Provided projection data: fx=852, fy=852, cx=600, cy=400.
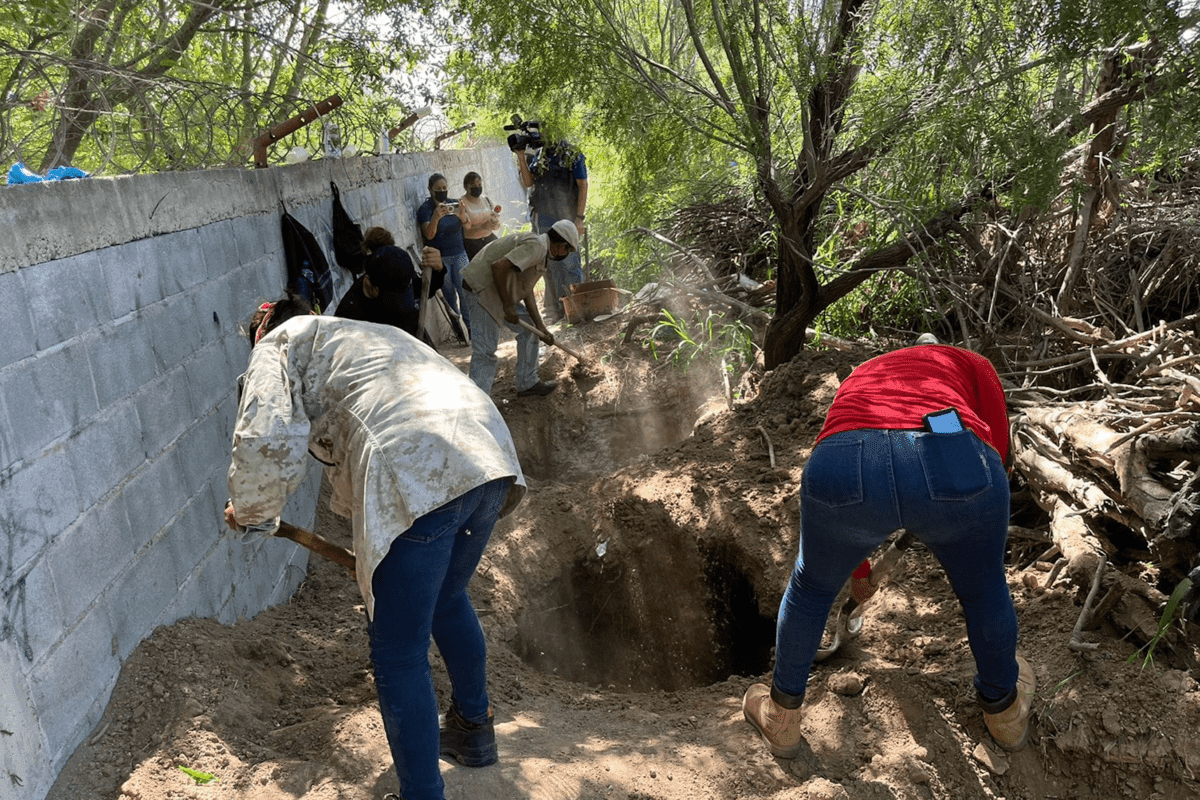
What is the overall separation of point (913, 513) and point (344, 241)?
4272mm

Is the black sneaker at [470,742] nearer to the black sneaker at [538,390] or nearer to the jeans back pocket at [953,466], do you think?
the jeans back pocket at [953,466]

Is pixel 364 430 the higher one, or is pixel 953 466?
pixel 364 430

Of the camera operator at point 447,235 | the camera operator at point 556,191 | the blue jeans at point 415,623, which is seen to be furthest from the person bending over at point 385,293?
the camera operator at point 556,191

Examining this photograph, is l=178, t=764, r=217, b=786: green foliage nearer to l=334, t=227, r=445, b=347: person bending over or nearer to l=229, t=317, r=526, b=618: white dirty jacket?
l=229, t=317, r=526, b=618: white dirty jacket

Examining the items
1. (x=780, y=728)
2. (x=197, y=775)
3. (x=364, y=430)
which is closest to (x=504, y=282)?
(x=364, y=430)

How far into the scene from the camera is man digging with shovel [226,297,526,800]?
1951mm

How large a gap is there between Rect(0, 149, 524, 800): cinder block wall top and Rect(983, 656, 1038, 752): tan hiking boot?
8.07 feet

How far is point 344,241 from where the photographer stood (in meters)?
5.38

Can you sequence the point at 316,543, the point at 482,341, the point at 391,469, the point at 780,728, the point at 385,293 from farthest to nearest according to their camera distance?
the point at 482,341
the point at 385,293
the point at 780,728
the point at 316,543
the point at 391,469

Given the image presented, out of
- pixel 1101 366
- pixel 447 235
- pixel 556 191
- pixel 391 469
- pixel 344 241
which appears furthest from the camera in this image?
pixel 556 191

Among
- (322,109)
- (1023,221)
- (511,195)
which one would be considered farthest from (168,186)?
(511,195)

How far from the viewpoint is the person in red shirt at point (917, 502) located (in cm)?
204

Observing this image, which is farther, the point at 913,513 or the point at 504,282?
the point at 504,282

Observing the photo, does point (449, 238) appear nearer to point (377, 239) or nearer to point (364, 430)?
point (377, 239)
